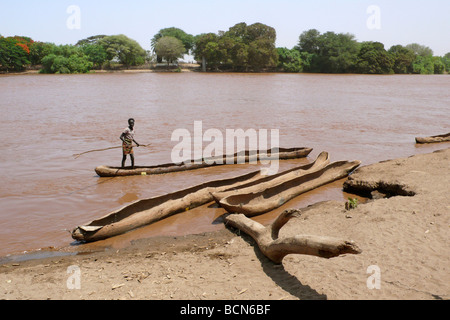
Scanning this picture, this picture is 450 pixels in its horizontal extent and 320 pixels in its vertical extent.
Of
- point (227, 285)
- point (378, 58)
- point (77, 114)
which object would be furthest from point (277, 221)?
point (378, 58)

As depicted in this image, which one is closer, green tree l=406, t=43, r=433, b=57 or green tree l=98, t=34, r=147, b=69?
green tree l=98, t=34, r=147, b=69

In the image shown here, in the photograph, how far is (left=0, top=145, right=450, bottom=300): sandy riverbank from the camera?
3723 millimetres

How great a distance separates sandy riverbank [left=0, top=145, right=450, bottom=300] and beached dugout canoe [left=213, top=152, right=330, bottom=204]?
0.76 metres

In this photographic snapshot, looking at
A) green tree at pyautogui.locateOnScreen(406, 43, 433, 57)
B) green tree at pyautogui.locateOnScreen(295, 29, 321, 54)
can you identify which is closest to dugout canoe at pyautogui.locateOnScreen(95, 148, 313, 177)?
green tree at pyautogui.locateOnScreen(295, 29, 321, 54)

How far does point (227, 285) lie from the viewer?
3.89 metres

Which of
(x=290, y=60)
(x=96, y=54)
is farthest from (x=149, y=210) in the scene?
(x=290, y=60)

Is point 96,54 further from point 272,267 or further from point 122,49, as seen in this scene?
point 272,267

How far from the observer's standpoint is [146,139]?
13672 mm

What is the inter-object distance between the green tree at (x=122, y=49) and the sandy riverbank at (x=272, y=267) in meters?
58.4

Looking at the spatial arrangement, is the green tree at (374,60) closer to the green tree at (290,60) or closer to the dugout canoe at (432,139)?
the green tree at (290,60)

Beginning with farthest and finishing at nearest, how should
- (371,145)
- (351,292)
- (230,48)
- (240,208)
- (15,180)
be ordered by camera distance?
(230,48) < (371,145) < (15,180) < (240,208) < (351,292)

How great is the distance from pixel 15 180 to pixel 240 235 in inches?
238

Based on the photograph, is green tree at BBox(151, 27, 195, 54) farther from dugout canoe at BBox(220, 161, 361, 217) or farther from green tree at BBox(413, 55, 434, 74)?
dugout canoe at BBox(220, 161, 361, 217)

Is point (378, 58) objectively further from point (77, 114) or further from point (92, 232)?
point (92, 232)
